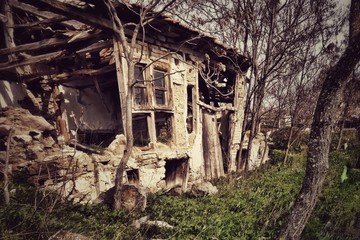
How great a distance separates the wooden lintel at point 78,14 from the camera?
500 cm

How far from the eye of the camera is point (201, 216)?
5.02m

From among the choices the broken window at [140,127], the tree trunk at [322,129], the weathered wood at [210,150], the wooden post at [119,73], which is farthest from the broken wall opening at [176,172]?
the tree trunk at [322,129]

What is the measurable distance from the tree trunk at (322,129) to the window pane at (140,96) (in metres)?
5.07

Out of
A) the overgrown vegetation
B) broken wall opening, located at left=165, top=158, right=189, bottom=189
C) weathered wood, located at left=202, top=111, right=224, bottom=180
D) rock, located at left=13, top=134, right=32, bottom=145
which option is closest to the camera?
the overgrown vegetation

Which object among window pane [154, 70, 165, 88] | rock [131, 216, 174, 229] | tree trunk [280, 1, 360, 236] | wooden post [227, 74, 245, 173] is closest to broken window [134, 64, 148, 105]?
window pane [154, 70, 165, 88]

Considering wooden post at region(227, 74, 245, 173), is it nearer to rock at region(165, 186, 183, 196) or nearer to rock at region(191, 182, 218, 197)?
rock at region(165, 186, 183, 196)

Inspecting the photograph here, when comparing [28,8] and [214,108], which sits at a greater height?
[28,8]

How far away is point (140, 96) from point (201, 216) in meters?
4.30

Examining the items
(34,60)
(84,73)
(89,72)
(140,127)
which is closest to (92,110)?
(140,127)

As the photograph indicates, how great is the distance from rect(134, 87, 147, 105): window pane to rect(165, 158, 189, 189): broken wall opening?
8.41 feet

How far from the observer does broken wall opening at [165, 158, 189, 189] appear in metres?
8.44

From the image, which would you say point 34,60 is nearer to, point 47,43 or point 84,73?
point 47,43

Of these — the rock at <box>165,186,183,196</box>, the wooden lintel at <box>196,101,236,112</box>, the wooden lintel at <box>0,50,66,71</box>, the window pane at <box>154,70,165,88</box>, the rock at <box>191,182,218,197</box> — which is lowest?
the rock at <box>165,186,183,196</box>

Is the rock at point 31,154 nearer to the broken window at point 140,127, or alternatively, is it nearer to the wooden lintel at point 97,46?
the wooden lintel at point 97,46
